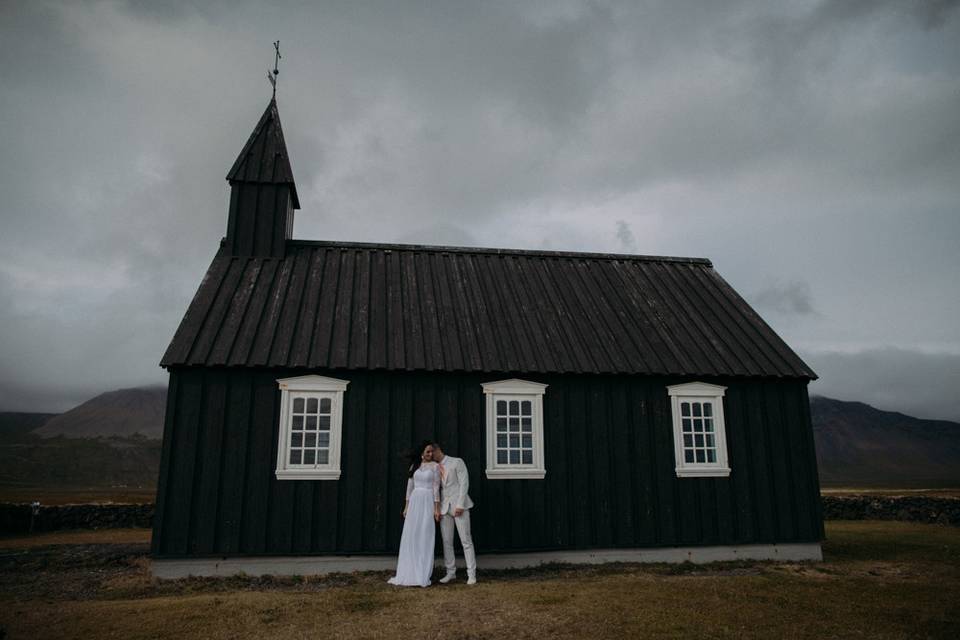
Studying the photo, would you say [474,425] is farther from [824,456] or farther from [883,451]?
[883,451]

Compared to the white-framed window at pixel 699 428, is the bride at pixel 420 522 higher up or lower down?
lower down

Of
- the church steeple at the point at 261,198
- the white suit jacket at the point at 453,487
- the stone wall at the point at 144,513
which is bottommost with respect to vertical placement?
the stone wall at the point at 144,513

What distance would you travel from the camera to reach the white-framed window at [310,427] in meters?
11.4

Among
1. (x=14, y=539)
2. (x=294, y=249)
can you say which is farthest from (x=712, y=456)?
(x=14, y=539)

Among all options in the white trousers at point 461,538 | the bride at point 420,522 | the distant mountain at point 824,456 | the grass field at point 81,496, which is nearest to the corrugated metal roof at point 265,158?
the bride at point 420,522

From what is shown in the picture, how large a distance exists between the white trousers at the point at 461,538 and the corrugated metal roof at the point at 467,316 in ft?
9.64

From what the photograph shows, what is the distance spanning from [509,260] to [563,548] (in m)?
7.61

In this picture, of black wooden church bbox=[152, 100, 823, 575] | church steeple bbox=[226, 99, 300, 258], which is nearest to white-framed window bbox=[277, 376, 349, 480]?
black wooden church bbox=[152, 100, 823, 575]

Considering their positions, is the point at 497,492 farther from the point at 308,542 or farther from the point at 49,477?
the point at 49,477

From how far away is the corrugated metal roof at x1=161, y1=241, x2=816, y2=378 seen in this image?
12.2 m

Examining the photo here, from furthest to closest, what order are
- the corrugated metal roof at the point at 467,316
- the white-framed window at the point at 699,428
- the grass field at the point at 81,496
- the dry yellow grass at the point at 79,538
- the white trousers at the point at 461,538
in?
the grass field at the point at 81,496 < the dry yellow grass at the point at 79,538 < the white-framed window at the point at 699,428 < the corrugated metal roof at the point at 467,316 < the white trousers at the point at 461,538

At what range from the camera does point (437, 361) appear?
12148mm

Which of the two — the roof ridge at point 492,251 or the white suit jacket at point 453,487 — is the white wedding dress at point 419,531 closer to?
the white suit jacket at point 453,487

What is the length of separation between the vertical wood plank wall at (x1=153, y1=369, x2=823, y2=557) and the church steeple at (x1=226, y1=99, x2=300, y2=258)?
434 centimetres
